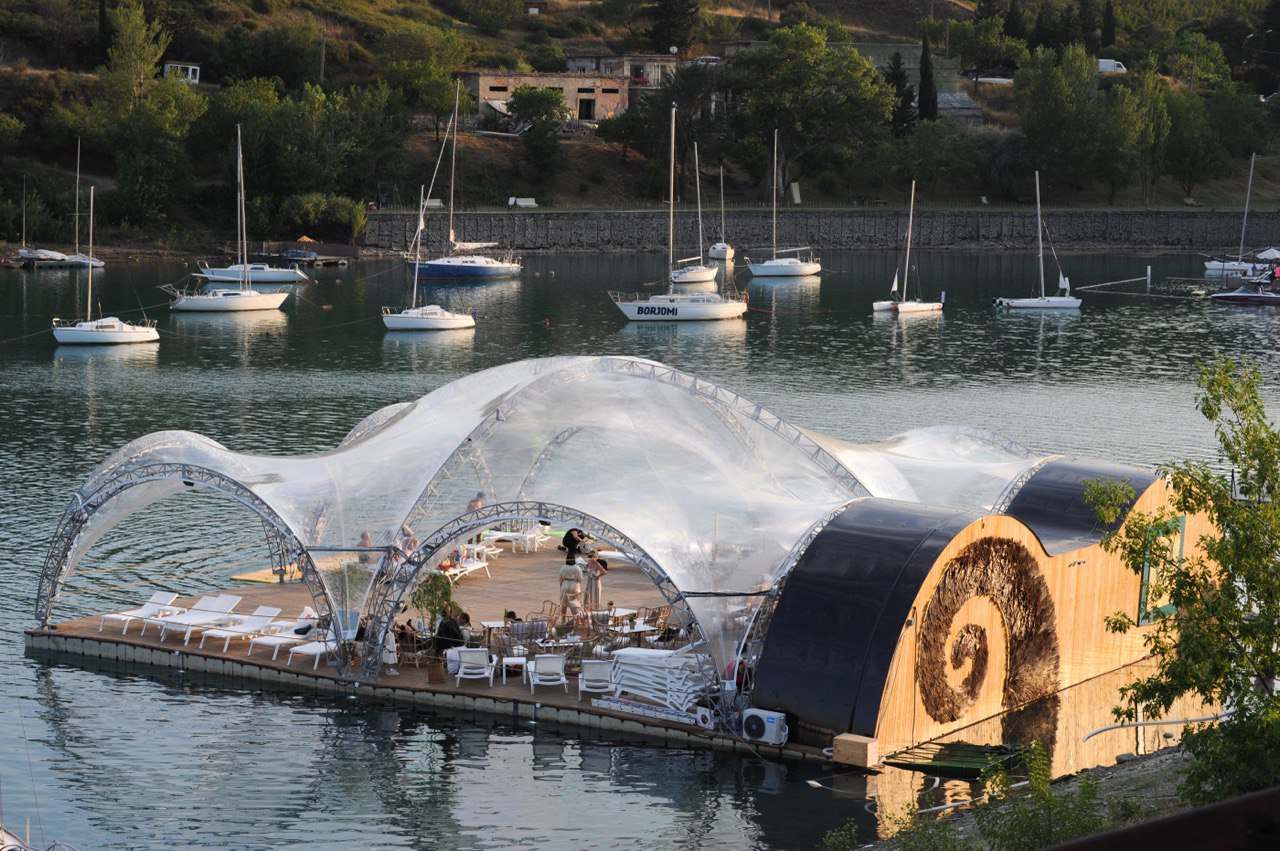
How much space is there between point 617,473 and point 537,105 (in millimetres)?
115492

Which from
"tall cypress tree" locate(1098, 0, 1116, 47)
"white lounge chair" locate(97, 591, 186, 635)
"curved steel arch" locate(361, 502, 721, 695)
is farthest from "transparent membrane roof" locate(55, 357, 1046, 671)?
"tall cypress tree" locate(1098, 0, 1116, 47)

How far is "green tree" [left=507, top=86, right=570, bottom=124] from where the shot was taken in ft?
445

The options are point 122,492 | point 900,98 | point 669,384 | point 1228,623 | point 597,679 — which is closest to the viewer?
point 1228,623

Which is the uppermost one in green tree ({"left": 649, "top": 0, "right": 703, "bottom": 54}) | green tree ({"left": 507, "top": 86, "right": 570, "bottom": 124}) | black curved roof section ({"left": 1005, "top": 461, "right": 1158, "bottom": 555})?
green tree ({"left": 649, "top": 0, "right": 703, "bottom": 54})

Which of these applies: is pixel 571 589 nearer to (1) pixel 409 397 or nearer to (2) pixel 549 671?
(2) pixel 549 671

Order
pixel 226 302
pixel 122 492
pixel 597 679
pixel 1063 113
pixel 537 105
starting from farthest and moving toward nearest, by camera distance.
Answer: pixel 1063 113, pixel 537 105, pixel 226 302, pixel 122 492, pixel 597 679

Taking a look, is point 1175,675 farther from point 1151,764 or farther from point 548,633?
point 548,633

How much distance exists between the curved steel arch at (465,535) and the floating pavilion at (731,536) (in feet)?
0.13

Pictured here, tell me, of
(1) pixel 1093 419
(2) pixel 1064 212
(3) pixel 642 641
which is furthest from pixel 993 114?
(3) pixel 642 641

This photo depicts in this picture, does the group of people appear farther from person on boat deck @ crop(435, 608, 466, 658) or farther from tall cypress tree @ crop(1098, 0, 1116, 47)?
tall cypress tree @ crop(1098, 0, 1116, 47)

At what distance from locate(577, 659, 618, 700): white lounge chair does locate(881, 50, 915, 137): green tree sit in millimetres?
123164

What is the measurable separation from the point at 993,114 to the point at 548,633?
138m

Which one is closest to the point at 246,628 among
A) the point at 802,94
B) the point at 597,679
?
the point at 597,679

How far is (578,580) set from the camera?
25.0 metres
